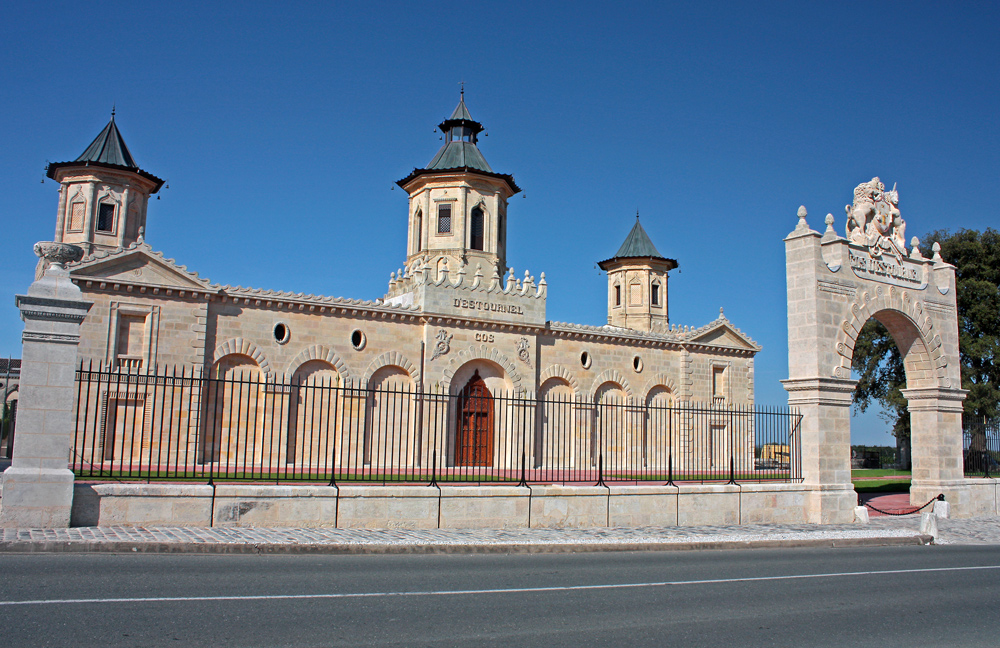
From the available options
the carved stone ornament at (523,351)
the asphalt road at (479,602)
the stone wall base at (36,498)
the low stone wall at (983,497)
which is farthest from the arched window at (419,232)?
the asphalt road at (479,602)

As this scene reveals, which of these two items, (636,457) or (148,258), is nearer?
(148,258)

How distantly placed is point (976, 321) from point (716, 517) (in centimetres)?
2601

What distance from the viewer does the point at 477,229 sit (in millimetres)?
32406

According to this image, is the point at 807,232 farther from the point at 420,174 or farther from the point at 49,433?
the point at 420,174

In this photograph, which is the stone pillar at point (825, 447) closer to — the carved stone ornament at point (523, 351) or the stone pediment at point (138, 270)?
the carved stone ornament at point (523, 351)

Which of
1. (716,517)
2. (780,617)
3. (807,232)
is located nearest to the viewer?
(780,617)

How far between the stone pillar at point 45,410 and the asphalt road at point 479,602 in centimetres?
173

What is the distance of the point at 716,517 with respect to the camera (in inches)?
585

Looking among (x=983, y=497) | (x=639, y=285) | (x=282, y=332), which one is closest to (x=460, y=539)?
(x=983, y=497)

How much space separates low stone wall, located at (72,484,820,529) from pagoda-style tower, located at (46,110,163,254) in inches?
800

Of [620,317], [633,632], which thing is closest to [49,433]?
[633,632]

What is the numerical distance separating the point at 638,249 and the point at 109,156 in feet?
84.1

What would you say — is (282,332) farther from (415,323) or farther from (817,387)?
(817,387)

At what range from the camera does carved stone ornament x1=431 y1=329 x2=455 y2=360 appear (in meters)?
27.8
